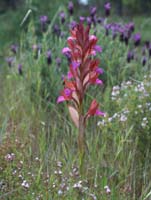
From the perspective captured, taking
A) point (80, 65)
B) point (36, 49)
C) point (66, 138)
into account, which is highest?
point (80, 65)

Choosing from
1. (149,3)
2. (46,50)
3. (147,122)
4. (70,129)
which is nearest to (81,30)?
(147,122)

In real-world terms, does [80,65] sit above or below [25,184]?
above

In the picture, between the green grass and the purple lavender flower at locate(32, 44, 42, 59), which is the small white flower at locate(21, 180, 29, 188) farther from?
the purple lavender flower at locate(32, 44, 42, 59)

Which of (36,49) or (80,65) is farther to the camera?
(36,49)

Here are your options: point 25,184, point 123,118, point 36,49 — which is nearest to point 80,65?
point 25,184

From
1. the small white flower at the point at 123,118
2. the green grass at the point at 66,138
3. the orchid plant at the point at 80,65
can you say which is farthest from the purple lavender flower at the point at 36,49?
the orchid plant at the point at 80,65

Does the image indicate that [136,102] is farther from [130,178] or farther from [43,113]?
[43,113]

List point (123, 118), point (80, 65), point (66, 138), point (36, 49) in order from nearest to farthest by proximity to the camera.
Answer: point (80, 65) → point (123, 118) → point (66, 138) → point (36, 49)

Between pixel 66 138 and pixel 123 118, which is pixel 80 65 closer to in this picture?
pixel 123 118

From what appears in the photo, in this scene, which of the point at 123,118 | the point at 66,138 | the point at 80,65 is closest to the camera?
the point at 80,65

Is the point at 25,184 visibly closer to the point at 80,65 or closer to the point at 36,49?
the point at 80,65

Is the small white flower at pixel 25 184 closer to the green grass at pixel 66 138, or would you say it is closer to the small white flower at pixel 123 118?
the green grass at pixel 66 138

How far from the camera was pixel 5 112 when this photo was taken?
4.28 metres

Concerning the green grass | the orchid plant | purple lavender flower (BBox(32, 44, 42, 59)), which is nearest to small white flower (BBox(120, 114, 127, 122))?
the green grass
